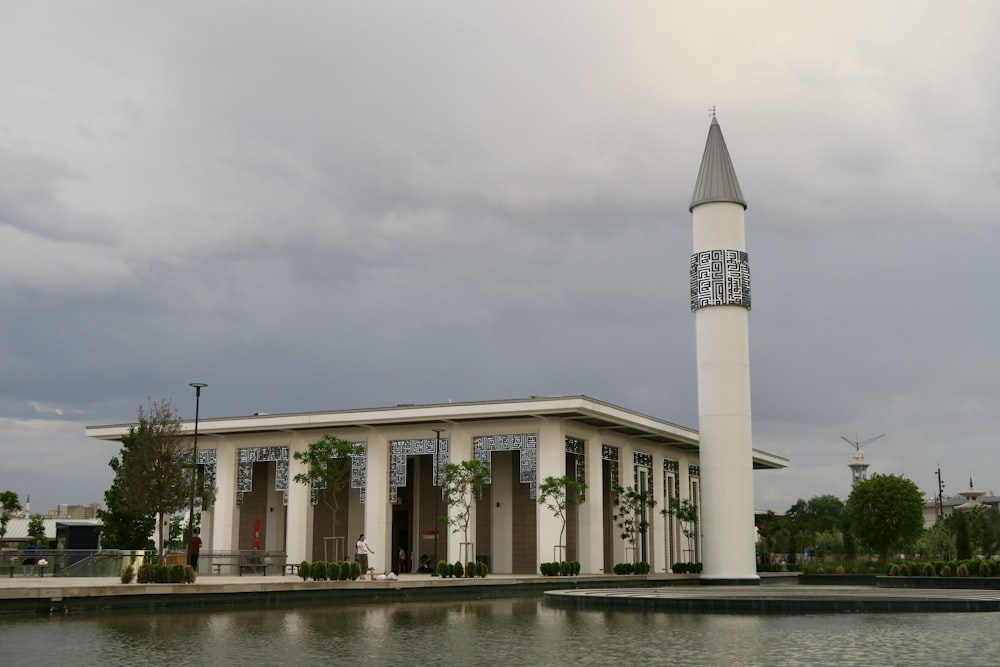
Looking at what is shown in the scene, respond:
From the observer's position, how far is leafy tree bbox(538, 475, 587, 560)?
111 ft

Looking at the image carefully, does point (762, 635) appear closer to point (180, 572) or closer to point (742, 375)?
point (180, 572)

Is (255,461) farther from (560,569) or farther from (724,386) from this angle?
(724,386)

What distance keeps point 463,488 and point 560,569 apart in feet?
14.4

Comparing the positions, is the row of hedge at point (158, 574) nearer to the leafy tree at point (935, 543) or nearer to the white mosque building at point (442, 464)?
the white mosque building at point (442, 464)

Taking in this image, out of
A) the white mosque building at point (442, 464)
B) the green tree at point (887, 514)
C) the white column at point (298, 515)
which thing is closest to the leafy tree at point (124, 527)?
the white mosque building at point (442, 464)

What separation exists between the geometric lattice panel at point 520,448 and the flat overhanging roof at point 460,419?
70cm

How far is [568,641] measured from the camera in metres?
13.9

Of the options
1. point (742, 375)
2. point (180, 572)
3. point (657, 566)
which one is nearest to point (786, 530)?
point (657, 566)

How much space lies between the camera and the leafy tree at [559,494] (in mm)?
33875

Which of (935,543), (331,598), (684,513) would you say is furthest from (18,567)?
(935,543)

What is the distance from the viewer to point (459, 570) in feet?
98.9

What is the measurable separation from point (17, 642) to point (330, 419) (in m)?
25.1

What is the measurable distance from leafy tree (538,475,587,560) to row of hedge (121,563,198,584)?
48.2 feet

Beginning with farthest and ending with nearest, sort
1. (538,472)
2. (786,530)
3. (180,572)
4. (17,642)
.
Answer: (786,530) < (538,472) < (180,572) < (17,642)
